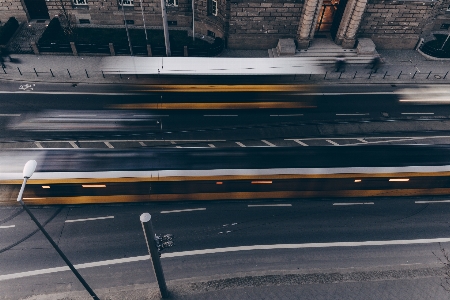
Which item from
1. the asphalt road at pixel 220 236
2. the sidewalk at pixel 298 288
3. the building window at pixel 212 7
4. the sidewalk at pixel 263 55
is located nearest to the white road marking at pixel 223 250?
the asphalt road at pixel 220 236

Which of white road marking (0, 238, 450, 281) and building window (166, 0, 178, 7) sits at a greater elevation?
building window (166, 0, 178, 7)

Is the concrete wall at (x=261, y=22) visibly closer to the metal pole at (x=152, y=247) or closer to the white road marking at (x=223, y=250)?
the white road marking at (x=223, y=250)

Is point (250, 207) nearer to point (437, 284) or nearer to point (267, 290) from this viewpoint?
point (267, 290)

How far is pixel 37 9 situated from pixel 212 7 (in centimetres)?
2350

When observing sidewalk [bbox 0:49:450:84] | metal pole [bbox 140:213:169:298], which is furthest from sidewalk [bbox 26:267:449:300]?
sidewalk [bbox 0:49:450:84]

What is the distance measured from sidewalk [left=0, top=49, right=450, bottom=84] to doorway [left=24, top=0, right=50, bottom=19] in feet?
27.4

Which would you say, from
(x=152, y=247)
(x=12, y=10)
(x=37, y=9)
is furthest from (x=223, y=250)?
(x=12, y=10)

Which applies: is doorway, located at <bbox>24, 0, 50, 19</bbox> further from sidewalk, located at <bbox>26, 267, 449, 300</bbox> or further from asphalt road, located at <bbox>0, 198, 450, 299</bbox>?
sidewalk, located at <bbox>26, 267, 449, 300</bbox>

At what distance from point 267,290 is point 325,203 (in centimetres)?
815

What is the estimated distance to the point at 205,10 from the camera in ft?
128

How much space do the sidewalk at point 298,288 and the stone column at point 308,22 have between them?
28.1 meters

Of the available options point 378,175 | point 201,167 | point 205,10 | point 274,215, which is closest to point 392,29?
point 205,10

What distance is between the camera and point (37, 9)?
41.3 metres

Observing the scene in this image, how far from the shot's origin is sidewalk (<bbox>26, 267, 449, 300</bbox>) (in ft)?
63.7
